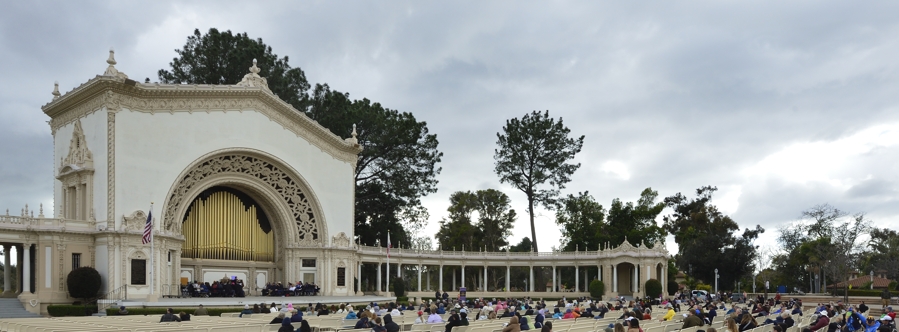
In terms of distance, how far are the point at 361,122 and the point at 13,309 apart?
27274mm

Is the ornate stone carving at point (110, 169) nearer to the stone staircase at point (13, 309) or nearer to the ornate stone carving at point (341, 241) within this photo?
the stone staircase at point (13, 309)

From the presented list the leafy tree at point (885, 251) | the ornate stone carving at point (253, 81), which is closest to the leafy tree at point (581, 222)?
the leafy tree at point (885, 251)

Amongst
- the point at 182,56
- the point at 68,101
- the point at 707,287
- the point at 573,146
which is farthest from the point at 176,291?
the point at 707,287

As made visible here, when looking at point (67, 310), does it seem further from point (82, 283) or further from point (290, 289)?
point (290, 289)

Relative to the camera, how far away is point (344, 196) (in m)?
45.3

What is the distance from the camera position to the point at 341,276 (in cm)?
4403

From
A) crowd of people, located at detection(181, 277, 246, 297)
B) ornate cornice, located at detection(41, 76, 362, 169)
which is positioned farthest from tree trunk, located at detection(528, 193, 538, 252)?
crowd of people, located at detection(181, 277, 246, 297)

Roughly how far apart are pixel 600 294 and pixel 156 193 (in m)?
31.6

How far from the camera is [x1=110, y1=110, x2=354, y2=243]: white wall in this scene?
3438cm

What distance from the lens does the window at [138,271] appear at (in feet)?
111

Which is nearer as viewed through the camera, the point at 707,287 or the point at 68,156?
the point at 68,156

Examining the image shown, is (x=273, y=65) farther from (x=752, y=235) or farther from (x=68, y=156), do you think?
(x=752, y=235)

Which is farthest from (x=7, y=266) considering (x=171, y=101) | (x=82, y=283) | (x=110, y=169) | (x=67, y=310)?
(x=171, y=101)

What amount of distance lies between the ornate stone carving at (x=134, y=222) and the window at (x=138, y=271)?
1450 millimetres
